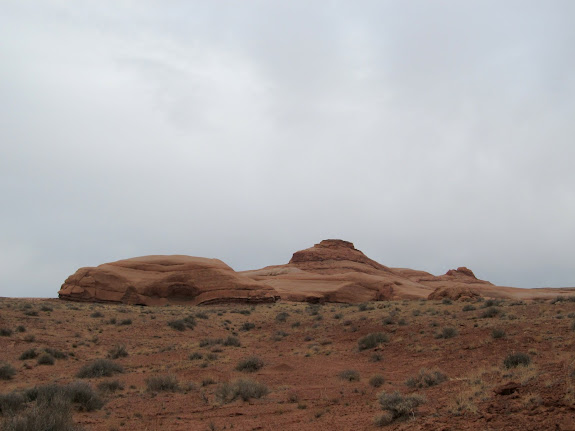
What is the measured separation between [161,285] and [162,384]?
3440cm

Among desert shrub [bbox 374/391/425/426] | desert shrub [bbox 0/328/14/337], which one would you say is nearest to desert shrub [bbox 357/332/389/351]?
desert shrub [bbox 374/391/425/426]

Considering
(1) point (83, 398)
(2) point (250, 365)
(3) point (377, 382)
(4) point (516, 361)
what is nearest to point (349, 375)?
(3) point (377, 382)

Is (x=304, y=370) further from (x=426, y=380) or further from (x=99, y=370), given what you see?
(x=99, y=370)

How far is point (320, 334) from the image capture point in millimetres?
25062

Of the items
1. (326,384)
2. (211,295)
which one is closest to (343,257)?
(211,295)

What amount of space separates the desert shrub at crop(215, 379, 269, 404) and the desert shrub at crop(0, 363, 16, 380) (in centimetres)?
760

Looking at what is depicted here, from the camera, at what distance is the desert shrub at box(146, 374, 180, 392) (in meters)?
14.0

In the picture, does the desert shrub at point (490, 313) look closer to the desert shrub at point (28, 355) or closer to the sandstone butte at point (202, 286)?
the sandstone butte at point (202, 286)

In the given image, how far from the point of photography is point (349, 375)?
14.9m

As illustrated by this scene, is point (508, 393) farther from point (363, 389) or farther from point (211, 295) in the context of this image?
point (211, 295)

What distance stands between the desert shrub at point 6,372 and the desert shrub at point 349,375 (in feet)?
35.8

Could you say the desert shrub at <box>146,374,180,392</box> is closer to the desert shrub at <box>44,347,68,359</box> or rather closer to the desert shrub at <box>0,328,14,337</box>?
the desert shrub at <box>44,347,68,359</box>

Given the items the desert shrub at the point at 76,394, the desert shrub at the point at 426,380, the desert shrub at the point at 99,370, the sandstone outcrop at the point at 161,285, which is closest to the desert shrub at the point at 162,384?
the desert shrub at the point at 76,394

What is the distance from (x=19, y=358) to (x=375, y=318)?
18188mm
